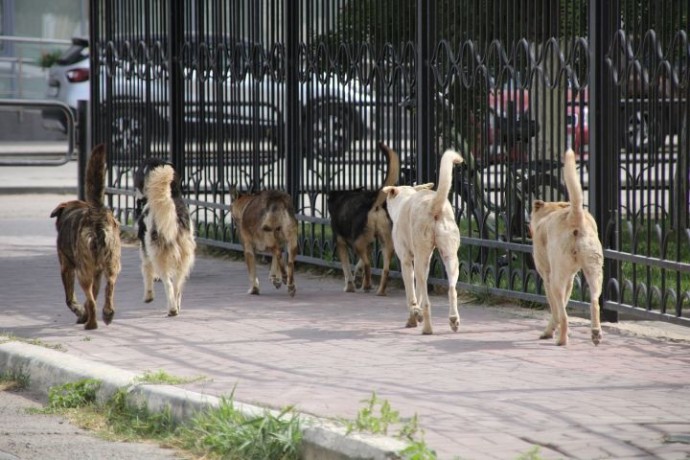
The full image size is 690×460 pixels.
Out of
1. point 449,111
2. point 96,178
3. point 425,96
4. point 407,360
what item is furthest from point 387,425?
point 425,96

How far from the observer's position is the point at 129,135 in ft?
54.4

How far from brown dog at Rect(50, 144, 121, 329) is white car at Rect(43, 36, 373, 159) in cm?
305

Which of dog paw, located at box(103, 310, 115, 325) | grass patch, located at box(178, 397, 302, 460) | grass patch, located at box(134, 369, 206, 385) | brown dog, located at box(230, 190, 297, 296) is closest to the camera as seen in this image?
grass patch, located at box(178, 397, 302, 460)

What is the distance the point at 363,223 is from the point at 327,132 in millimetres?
1780

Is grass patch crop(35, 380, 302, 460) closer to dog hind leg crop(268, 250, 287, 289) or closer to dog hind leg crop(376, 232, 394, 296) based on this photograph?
dog hind leg crop(268, 250, 287, 289)

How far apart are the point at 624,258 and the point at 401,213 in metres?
1.55

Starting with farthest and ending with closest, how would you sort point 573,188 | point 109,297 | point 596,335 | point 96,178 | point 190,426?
point 96,178 → point 109,297 → point 596,335 → point 573,188 → point 190,426

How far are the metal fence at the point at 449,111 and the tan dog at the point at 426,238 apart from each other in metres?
1.14

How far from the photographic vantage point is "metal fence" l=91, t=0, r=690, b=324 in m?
9.51

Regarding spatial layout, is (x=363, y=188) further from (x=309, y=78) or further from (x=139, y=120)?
(x=139, y=120)

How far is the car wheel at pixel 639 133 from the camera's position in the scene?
30.8 ft

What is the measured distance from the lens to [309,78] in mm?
13156

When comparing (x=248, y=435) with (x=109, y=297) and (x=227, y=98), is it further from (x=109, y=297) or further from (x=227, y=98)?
(x=227, y=98)

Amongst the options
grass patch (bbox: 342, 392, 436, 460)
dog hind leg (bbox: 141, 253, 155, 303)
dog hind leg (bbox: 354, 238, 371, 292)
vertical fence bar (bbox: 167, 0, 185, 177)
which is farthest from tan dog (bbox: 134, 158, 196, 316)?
vertical fence bar (bbox: 167, 0, 185, 177)
